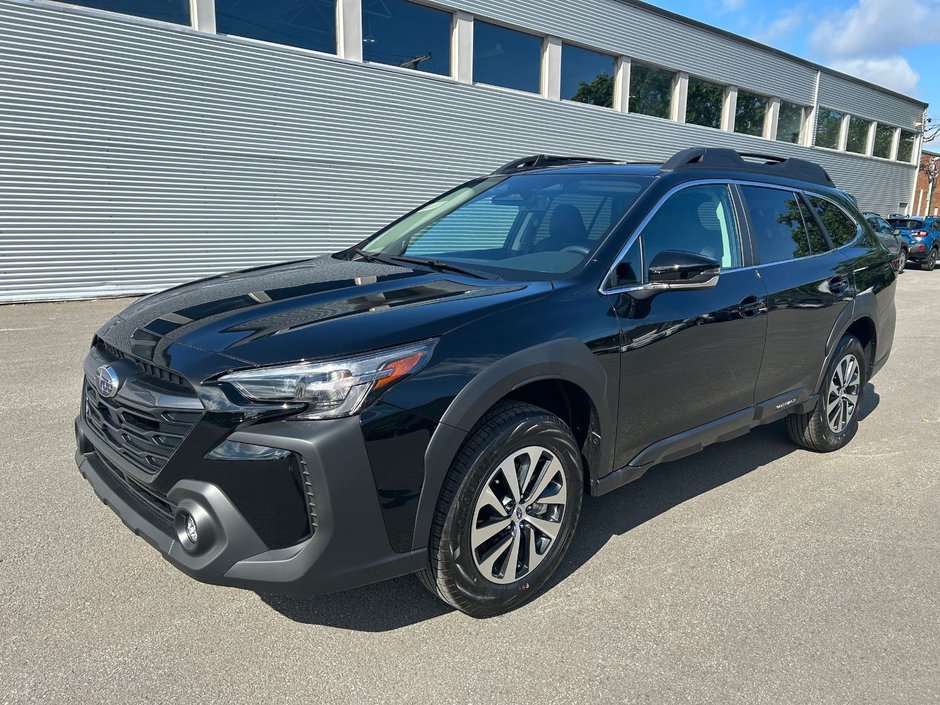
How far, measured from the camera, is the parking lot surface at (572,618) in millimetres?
2369

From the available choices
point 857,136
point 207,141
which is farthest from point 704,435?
point 857,136

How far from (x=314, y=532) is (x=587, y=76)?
677 inches

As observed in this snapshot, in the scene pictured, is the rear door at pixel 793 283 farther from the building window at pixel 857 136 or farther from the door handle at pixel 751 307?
the building window at pixel 857 136

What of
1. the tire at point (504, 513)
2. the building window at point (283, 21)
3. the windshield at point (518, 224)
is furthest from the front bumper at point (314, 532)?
the building window at point (283, 21)

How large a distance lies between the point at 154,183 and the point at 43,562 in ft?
31.7

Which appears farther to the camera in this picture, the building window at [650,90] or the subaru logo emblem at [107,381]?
the building window at [650,90]

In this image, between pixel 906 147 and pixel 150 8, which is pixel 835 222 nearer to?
pixel 150 8

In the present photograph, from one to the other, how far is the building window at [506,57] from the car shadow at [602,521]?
1169 cm

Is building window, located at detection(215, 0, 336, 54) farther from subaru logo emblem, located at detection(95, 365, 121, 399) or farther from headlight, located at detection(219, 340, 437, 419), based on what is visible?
headlight, located at detection(219, 340, 437, 419)

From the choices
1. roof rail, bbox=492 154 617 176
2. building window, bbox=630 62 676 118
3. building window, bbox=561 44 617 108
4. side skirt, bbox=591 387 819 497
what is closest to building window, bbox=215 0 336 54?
building window, bbox=561 44 617 108

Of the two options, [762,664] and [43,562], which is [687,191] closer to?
[762,664]

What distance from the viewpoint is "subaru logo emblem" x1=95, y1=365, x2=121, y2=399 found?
2.55 meters

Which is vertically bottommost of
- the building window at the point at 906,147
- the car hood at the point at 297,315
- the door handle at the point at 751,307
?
the door handle at the point at 751,307

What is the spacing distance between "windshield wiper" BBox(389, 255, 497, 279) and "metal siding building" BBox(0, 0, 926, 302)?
9.14 meters
